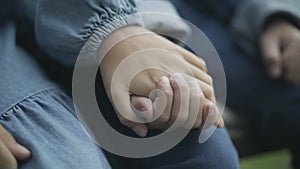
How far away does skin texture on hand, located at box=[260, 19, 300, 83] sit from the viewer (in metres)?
0.80

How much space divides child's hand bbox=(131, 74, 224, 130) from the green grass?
1.51ft

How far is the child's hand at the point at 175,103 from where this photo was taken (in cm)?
51

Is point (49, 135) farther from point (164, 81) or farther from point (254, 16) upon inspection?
point (254, 16)

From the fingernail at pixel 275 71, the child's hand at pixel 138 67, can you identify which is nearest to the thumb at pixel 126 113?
the child's hand at pixel 138 67

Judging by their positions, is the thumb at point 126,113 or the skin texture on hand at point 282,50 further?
the skin texture on hand at point 282,50

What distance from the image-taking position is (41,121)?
0.50 meters

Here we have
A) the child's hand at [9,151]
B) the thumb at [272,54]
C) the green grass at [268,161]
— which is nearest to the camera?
the child's hand at [9,151]

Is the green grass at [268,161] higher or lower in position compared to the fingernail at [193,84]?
lower

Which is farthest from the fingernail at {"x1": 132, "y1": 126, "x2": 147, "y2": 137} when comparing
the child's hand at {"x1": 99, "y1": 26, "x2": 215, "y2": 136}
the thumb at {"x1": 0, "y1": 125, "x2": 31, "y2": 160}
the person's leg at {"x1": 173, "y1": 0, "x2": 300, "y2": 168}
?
the person's leg at {"x1": 173, "y1": 0, "x2": 300, "y2": 168}

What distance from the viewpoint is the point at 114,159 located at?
1.90ft

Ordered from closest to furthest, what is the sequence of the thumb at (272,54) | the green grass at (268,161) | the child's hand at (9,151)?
the child's hand at (9,151)
the thumb at (272,54)
the green grass at (268,161)

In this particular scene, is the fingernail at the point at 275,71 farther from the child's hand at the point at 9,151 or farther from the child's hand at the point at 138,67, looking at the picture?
the child's hand at the point at 9,151

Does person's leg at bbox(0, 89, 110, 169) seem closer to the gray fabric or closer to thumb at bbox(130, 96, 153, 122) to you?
thumb at bbox(130, 96, 153, 122)

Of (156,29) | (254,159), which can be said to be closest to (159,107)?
(156,29)
